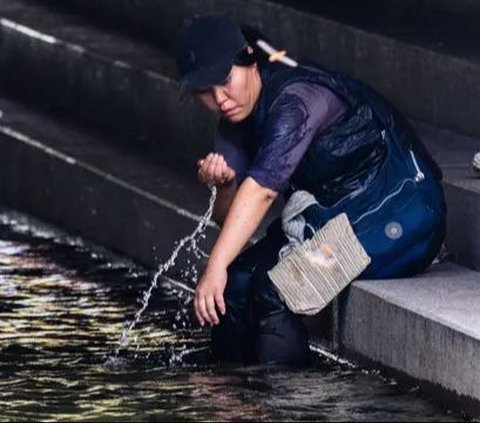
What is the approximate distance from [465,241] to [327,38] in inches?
105

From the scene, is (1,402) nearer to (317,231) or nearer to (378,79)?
(317,231)

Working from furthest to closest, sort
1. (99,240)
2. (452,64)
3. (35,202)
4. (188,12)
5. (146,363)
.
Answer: (188,12), (35,202), (99,240), (452,64), (146,363)

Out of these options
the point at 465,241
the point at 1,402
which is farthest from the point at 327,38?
the point at 1,402

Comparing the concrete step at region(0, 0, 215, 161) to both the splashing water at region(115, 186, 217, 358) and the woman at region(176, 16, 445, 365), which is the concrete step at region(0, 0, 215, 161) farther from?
the woman at region(176, 16, 445, 365)

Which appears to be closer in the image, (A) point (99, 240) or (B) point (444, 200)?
(B) point (444, 200)

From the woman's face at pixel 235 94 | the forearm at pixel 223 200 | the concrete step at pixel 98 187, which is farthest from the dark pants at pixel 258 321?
the concrete step at pixel 98 187

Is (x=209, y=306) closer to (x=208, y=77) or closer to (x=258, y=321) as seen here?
(x=258, y=321)

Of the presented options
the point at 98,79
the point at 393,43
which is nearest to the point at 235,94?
the point at 393,43

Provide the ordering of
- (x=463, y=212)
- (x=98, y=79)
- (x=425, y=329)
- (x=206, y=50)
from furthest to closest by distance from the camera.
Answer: (x=98, y=79) → (x=463, y=212) → (x=206, y=50) → (x=425, y=329)

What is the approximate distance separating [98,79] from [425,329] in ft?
15.8

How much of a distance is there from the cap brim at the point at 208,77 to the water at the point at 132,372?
43.5 inches

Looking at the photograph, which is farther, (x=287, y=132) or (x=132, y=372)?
(x=132, y=372)

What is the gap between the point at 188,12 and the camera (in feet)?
38.8

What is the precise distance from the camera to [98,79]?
11625 mm
